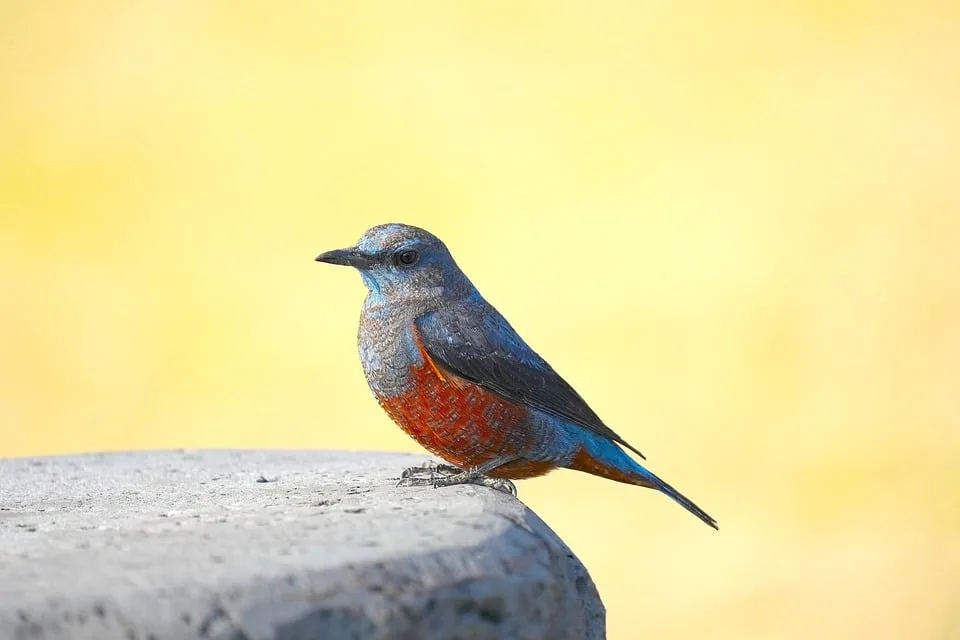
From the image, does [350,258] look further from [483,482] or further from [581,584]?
[581,584]

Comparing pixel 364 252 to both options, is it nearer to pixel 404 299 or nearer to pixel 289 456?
pixel 404 299

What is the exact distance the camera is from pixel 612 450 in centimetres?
370

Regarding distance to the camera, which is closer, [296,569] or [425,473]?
[296,569]

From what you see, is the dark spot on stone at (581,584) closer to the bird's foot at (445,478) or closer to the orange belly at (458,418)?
the bird's foot at (445,478)

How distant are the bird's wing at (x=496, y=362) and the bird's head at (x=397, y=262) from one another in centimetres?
12

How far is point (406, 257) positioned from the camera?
3.76 metres

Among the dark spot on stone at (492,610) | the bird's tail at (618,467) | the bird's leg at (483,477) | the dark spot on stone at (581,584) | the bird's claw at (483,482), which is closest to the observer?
the dark spot on stone at (492,610)

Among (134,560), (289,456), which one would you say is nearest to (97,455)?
(289,456)

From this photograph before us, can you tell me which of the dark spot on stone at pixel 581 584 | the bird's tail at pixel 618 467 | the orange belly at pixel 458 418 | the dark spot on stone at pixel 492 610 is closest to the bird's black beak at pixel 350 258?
the orange belly at pixel 458 418

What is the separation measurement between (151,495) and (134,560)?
1.10m

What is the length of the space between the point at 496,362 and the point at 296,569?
1528 mm

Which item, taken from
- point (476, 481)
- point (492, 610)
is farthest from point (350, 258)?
point (492, 610)

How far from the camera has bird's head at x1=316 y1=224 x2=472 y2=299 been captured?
3748 mm

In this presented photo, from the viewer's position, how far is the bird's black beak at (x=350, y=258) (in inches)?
146
